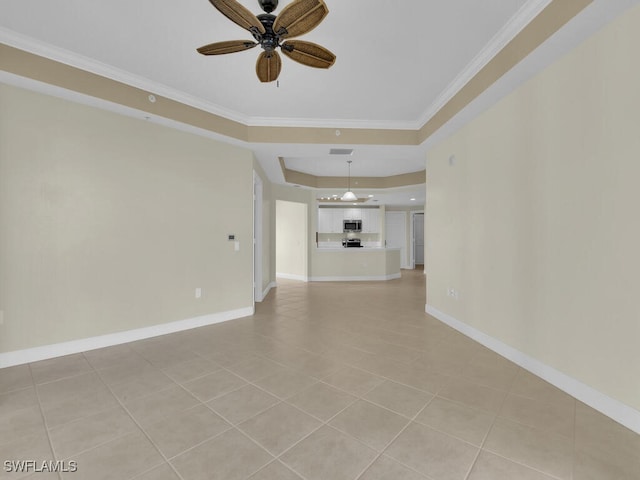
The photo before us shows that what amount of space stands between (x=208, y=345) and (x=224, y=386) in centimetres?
109

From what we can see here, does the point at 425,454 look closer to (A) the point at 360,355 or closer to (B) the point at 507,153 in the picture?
(A) the point at 360,355

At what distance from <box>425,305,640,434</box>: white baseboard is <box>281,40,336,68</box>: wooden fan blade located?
3.16m

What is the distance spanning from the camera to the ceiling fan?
5.88 feet

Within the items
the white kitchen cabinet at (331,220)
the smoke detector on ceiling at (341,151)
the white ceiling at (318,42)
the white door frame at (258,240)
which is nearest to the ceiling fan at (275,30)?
the white ceiling at (318,42)

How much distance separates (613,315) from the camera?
2.05 m

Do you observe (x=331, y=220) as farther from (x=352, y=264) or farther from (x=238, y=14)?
(x=238, y=14)

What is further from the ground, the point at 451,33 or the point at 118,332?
the point at 451,33

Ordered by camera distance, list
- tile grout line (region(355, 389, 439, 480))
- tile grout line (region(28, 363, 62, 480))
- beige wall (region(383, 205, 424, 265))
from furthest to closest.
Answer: beige wall (region(383, 205, 424, 265)), tile grout line (region(28, 363, 62, 480)), tile grout line (region(355, 389, 439, 480))

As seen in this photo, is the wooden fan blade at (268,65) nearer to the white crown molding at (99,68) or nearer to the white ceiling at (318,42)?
the white ceiling at (318,42)

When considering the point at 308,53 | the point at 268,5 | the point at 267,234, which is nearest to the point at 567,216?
the point at 308,53

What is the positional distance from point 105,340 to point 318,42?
12.8ft

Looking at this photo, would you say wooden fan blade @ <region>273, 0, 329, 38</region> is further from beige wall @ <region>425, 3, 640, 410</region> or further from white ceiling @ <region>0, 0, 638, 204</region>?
beige wall @ <region>425, 3, 640, 410</region>

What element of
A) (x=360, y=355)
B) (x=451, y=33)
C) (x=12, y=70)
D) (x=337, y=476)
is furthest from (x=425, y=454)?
(x=12, y=70)

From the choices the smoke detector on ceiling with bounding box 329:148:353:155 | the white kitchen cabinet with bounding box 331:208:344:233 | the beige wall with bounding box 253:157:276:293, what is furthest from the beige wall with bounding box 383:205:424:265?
the smoke detector on ceiling with bounding box 329:148:353:155
